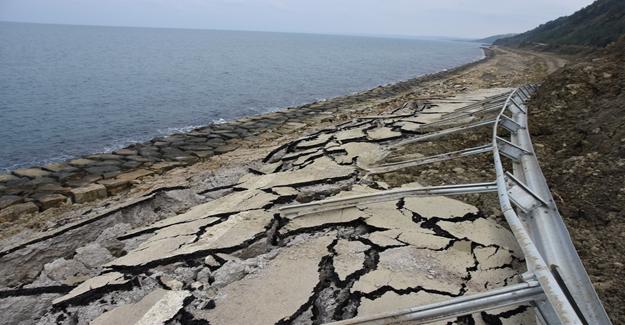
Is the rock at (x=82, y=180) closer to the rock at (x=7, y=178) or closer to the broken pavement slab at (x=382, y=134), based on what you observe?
the rock at (x=7, y=178)

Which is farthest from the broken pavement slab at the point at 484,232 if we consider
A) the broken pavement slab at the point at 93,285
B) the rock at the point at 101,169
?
the rock at the point at 101,169

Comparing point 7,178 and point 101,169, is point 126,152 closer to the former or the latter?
point 101,169

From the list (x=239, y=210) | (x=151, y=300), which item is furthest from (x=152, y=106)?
(x=151, y=300)

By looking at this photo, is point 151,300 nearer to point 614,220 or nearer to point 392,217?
point 392,217

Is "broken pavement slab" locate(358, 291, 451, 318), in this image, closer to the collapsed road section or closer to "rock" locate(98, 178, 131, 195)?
the collapsed road section

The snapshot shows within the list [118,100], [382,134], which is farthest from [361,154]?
[118,100]
